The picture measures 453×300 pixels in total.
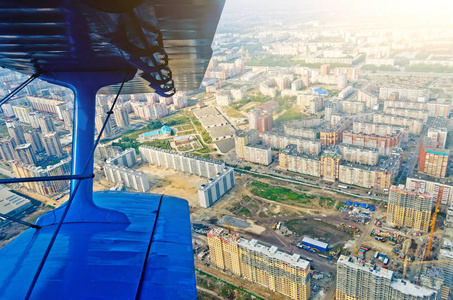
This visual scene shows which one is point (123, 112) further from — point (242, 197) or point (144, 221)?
point (144, 221)

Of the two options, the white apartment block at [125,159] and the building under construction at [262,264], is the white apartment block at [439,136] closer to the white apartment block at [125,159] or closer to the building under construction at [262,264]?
the building under construction at [262,264]

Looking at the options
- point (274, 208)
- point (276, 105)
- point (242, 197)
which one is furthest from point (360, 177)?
point (276, 105)

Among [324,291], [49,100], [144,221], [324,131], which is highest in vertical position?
[144,221]

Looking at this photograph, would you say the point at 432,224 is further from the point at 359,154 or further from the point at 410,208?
the point at 359,154

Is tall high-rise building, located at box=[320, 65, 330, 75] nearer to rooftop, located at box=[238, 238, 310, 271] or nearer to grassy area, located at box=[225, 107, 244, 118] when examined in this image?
grassy area, located at box=[225, 107, 244, 118]

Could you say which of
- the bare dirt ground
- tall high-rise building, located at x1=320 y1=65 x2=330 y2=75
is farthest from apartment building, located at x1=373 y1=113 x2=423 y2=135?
tall high-rise building, located at x1=320 y1=65 x2=330 y2=75

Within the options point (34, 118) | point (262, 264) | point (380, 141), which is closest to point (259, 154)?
point (380, 141)
